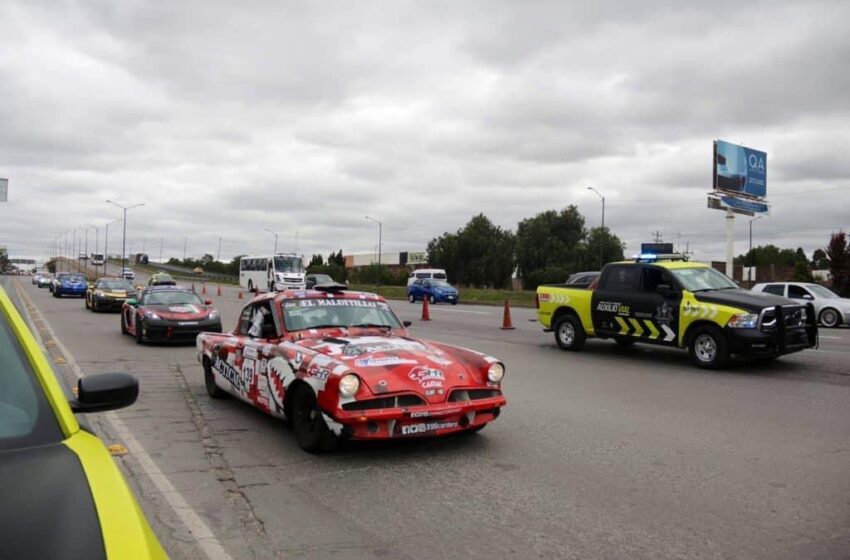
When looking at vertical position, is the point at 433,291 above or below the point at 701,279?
below

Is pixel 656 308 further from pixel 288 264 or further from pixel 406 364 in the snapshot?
pixel 288 264

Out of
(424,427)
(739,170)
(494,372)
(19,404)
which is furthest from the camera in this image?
(739,170)

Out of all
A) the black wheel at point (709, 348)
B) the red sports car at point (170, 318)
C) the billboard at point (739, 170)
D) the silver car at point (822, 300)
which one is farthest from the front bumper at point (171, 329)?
the billboard at point (739, 170)

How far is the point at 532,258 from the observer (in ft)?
288

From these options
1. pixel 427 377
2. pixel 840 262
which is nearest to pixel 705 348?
pixel 427 377

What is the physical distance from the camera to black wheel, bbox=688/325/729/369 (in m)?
12.1

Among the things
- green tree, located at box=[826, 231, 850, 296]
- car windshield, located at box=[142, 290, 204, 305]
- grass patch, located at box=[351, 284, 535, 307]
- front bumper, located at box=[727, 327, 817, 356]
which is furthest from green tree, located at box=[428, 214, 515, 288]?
front bumper, located at box=[727, 327, 817, 356]

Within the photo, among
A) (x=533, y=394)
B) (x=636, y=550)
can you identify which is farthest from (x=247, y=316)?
(x=636, y=550)

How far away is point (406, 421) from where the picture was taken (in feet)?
19.8

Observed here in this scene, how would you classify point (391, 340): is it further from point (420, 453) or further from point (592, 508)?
point (592, 508)

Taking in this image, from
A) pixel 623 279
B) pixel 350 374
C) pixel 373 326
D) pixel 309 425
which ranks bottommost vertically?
pixel 309 425

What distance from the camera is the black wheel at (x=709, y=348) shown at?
478 inches

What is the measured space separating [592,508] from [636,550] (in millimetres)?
775

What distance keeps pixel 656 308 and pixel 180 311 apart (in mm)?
9933
